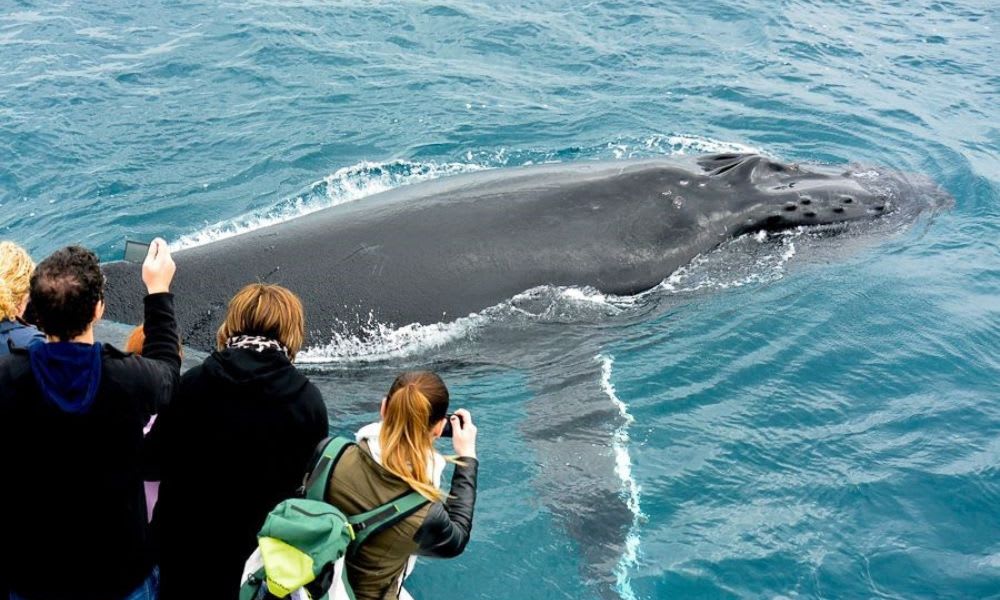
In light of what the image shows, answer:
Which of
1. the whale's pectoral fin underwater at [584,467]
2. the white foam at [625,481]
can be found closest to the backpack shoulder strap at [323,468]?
the whale's pectoral fin underwater at [584,467]

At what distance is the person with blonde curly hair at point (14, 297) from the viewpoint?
5.43 metres

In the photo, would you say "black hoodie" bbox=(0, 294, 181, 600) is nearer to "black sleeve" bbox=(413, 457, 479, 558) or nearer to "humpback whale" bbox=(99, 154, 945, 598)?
"black sleeve" bbox=(413, 457, 479, 558)

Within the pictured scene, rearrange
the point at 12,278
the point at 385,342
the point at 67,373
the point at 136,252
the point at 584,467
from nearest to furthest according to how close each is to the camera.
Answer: the point at 67,373
the point at 12,278
the point at 136,252
the point at 584,467
the point at 385,342

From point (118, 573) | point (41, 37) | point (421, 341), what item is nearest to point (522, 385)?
point (421, 341)

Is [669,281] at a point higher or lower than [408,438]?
lower

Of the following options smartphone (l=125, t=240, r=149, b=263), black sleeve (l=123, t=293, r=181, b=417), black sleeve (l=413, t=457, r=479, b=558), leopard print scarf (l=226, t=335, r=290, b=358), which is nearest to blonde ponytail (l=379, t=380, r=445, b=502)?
black sleeve (l=413, t=457, r=479, b=558)

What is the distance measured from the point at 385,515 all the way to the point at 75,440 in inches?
66.7

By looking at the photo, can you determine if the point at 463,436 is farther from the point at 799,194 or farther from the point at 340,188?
the point at 340,188

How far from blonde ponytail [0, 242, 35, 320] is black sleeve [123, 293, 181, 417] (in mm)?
931

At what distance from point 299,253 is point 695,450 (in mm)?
4936

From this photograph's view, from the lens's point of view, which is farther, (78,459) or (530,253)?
(530,253)

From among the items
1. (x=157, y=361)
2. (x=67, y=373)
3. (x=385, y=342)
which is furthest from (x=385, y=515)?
(x=385, y=342)

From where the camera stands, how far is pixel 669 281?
1121 centimetres

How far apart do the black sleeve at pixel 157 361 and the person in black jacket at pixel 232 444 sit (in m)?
0.19
